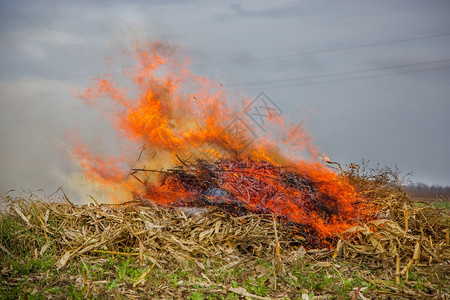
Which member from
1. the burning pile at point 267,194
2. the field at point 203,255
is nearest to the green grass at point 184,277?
the field at point 203,255

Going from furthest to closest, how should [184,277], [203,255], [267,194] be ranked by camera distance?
[267,194] → [203,255] → [184,277]

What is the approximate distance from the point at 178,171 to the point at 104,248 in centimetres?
298

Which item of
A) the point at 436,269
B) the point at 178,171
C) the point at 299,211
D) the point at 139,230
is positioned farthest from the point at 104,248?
the point at 436,269

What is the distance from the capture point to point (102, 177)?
1088 centimetres

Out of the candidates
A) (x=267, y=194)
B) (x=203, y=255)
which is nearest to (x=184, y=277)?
(x=203, y=255)

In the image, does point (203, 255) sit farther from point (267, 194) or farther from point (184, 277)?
point (267, 194)

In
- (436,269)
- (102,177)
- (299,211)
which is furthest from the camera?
(102,177)

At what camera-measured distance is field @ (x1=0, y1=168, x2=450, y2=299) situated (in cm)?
640

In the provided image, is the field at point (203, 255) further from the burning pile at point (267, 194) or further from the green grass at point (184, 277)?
the burning pile at point (267, 194)

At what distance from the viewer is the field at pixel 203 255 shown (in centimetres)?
640

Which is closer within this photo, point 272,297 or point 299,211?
point 272,297

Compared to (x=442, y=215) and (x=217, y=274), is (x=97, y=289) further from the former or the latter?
(x=442, y=215)

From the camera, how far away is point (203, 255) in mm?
7574

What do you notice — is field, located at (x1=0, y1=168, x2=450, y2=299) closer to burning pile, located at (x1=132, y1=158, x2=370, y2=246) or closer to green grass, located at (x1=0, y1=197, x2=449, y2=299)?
green grass, located at (x1=0, y1=197, x2=449, y2=299)
